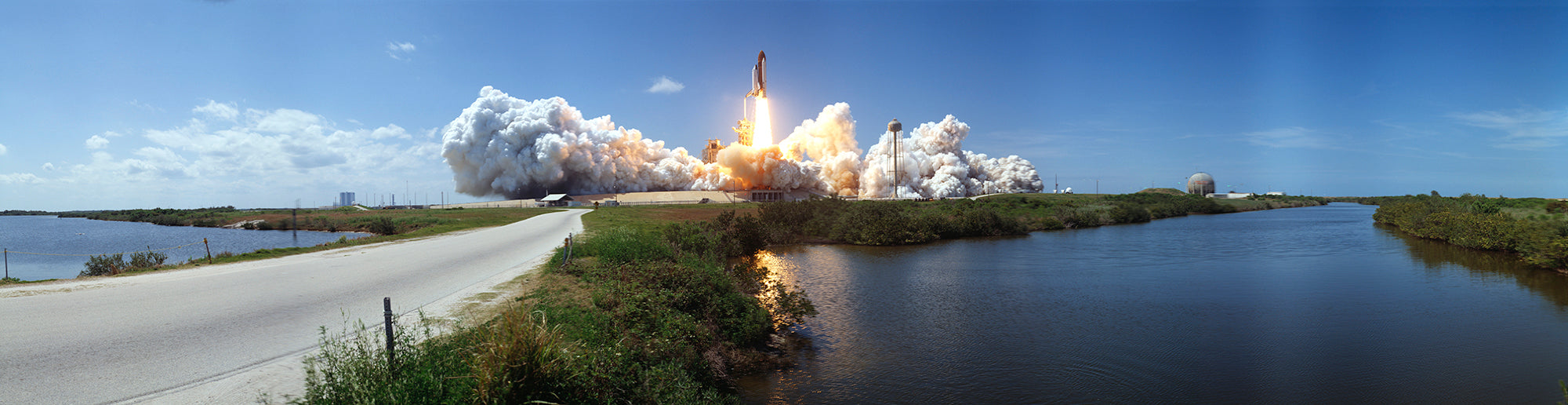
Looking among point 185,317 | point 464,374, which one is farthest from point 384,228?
point 464,374

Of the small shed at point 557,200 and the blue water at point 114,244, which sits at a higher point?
the small shed at point 557,200


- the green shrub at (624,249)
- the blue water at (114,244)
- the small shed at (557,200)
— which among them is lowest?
the blue water at (114,244)

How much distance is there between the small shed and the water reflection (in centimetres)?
7382

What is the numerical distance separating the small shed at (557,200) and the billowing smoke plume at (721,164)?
222cm

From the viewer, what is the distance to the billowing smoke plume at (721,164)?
83.2 m

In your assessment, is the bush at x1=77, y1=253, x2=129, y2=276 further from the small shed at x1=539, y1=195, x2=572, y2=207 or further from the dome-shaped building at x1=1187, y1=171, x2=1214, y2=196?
the dome-shaped building at x1=1187, y1=171, x2=1214, y2=196

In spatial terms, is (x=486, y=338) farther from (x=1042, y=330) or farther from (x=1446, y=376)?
(x=1446, y=376)

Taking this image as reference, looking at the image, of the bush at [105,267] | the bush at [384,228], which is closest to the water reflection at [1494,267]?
the bush at [105,267]

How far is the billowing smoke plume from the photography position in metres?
83.2

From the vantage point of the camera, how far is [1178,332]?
44.5ft

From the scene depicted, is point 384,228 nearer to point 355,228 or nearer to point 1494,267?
point 355,228

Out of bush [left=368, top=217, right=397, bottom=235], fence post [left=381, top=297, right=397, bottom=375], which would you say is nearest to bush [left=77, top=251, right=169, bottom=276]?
fence post [left=381, top=297, right=397, bottom=375]

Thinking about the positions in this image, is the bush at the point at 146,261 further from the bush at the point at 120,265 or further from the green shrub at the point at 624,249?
the green shrub at the point at 624,249

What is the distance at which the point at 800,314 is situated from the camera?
13500 mm
